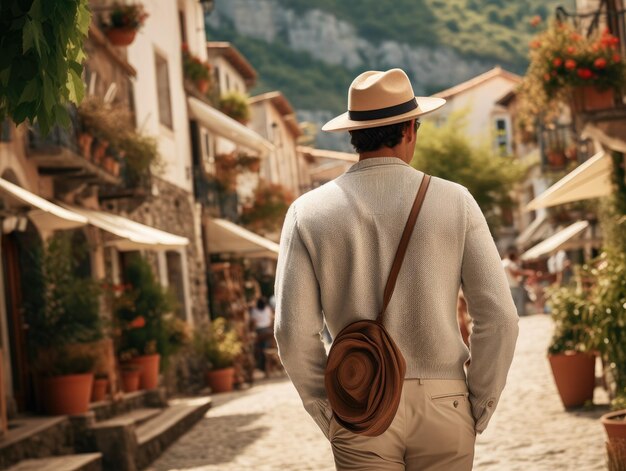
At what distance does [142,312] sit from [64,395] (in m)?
4.43

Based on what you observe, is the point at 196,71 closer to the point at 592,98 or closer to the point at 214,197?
the point at 214,197

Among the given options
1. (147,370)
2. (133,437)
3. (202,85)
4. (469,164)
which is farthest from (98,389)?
(469,164)

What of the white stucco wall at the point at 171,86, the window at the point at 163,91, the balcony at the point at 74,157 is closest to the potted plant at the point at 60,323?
the balcony at the point at 74,157

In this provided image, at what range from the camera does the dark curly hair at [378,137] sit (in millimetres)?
3984

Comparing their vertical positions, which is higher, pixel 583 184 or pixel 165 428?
pixel 583 184

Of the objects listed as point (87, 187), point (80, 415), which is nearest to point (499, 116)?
point (87, 187)

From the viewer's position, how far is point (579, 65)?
1496 centimetres

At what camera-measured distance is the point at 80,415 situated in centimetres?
1221

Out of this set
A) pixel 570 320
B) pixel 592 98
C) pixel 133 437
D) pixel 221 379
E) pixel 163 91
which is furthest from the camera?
pixel 163 91

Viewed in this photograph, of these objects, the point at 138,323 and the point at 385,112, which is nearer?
the point at 385,112

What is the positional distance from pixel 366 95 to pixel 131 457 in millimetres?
7527

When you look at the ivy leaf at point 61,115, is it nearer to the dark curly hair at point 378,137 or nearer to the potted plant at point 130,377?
the dark curly hair at point 378,137

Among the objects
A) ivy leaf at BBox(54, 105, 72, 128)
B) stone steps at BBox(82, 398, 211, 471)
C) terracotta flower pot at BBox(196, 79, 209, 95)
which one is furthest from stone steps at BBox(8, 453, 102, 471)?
terracotta flower pot at BBox(196, 79, 209, 95)

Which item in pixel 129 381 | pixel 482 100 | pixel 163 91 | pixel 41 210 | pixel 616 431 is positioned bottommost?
pixel 616 431
